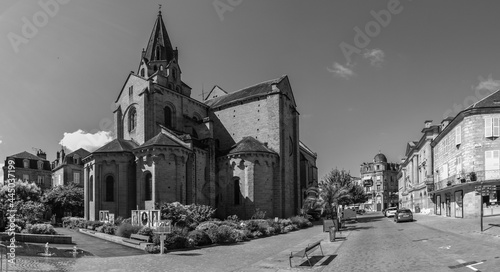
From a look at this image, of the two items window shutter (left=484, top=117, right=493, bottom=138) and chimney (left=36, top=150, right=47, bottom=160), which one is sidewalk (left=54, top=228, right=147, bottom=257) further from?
chimney (left=36, top=150, right=47, bottom=160)

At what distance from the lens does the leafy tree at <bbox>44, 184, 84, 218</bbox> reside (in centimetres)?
4131

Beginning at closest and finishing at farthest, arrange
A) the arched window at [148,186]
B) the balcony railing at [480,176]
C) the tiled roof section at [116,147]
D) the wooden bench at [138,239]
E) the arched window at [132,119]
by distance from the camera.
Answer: the wooden bench at [138,239]
the balcony railing at [480,176]
the arched window at [148,186]
the tiled roof section at [116,147]
the arched window at [132,119]

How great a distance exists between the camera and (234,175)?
3888cm

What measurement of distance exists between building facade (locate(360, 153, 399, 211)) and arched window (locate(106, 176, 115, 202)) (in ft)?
267

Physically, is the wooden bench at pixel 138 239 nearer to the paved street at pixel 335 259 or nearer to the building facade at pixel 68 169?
the paved street at pixel 335 259

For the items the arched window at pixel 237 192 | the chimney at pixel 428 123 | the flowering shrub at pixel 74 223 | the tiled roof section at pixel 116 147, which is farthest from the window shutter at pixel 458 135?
the flowering shrub at pixel 74 223

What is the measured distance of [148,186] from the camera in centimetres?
3256

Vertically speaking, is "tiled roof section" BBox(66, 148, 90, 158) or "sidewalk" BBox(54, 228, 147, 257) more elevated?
"tiled roof section" BBox(66, 148, 90, 158)

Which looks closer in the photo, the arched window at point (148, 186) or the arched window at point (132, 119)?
the arched window at point (148, 186)

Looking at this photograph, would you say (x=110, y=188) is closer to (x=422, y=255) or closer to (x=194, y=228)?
(x=194, y=228)

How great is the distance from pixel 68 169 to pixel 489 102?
58.2m

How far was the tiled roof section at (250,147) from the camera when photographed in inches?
1518

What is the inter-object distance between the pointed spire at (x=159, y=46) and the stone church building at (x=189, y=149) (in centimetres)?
13

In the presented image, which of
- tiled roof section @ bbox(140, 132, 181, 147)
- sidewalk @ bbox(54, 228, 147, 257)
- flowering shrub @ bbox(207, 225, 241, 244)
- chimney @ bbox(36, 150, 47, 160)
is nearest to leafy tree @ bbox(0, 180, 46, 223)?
sidewalk @ bbox(54, 228, 147, 257)
